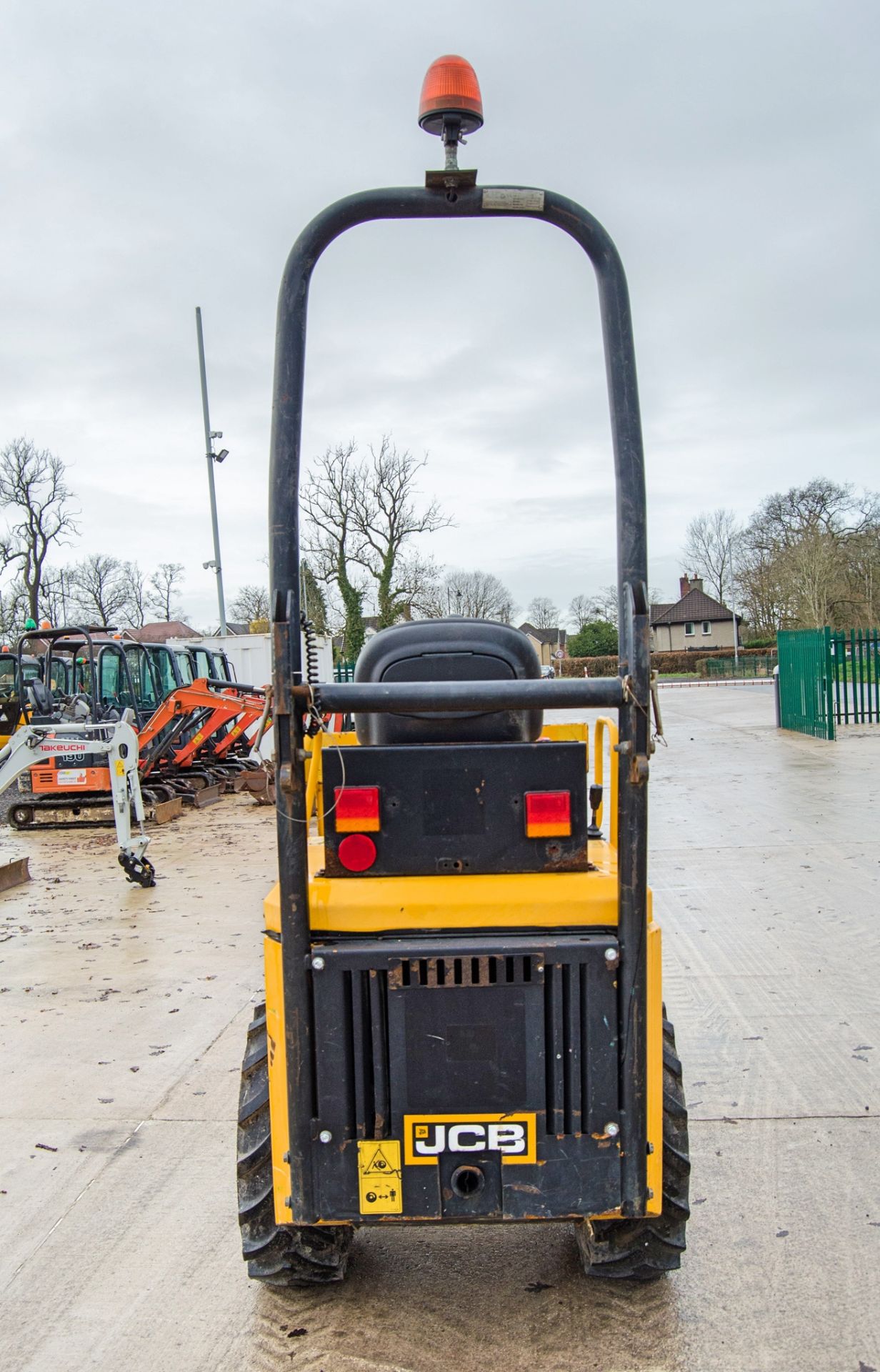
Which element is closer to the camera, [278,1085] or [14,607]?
[278,1085]

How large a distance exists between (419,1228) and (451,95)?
3191 millimetres

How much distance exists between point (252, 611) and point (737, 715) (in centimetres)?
3449

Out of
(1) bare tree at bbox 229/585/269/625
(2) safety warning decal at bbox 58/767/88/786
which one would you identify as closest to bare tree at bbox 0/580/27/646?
(1) bare tree at bbox 229/585/269/625

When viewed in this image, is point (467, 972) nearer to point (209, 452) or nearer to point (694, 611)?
point (209, 452)

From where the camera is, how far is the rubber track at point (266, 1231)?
2.71 metres

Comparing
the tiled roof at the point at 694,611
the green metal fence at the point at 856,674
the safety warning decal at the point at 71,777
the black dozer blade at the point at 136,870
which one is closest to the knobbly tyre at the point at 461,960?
the black dozer blade at the point at 136,870

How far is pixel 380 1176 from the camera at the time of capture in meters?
2.46

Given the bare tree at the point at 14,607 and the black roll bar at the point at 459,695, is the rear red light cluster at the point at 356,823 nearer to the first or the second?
the black roll bar at the point at 459,695

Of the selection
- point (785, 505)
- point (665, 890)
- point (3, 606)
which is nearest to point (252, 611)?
point (3, 606)

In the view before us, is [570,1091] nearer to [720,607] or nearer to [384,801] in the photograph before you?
[384,801]

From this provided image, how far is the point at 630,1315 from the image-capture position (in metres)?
2.78

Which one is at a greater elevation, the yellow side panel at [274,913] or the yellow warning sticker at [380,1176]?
the yellow side panel at [274,913]

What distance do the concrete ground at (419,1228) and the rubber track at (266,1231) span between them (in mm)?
140

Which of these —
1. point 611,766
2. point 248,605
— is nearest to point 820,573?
point 248,605
